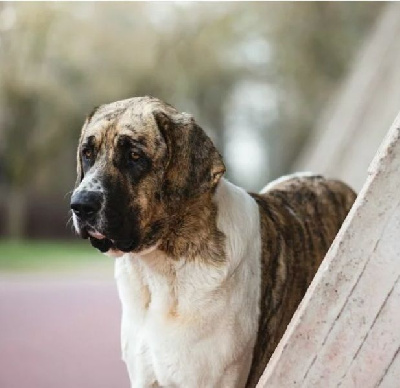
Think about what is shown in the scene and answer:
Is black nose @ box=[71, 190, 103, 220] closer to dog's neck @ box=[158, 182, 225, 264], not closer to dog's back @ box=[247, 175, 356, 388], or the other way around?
dog's neck @ box=[158, 182, 225, 264]

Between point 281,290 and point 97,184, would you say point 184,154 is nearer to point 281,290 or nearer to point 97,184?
point 97,184

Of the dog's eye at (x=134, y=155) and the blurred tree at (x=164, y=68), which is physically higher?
the dog's eye at (x=134, y=155)

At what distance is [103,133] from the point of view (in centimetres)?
280

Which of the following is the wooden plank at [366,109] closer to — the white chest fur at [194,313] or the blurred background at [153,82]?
the blurred background at [153,82]

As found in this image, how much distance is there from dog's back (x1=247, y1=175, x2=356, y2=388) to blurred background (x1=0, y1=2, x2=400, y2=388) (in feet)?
26.8

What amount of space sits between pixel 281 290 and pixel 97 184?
0.99 metres

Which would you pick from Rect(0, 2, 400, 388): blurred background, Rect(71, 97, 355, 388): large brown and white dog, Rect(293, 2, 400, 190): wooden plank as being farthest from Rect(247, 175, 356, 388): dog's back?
Rect(0, 2, 400, 388): blurred background

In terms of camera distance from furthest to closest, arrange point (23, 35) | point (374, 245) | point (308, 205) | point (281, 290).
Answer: point (23, 35) → point (308, 205) → point (281, 290) → point (374, 245)

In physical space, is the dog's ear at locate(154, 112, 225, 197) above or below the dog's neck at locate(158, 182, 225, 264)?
above

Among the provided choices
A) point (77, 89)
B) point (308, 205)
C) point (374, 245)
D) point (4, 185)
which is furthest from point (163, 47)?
point (374, 245)

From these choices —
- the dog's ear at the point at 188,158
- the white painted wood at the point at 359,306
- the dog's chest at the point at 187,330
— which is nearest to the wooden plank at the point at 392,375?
the white painted wood at the point at 359,306

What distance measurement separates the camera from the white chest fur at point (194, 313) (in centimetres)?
284

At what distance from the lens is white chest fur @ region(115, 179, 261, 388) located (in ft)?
9.32

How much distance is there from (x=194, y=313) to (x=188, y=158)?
1.78ft
